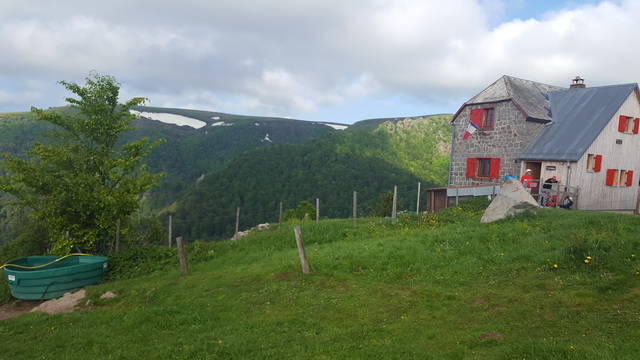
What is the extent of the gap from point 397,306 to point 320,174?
86938 mm

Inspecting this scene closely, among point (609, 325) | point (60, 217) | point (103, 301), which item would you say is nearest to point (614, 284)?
point (609, 325)

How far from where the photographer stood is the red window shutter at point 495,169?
28875 mm

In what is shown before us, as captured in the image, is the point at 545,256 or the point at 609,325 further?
the point at 545,256

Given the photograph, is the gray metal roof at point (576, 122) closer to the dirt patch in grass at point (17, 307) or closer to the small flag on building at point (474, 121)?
the small flag on building at point (474, 121)

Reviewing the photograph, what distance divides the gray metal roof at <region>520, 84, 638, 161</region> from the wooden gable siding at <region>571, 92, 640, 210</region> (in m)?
0.55

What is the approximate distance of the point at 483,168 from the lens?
30.2 meters

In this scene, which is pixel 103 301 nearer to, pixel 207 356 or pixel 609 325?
pixel 207 356

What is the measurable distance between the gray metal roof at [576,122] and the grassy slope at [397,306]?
39.5 ft

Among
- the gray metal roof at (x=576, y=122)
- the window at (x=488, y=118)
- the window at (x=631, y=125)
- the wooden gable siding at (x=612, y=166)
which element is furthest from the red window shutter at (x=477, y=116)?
the window at (x=631, y=125)

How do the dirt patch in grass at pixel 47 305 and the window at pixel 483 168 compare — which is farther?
the window at pixel 483 168

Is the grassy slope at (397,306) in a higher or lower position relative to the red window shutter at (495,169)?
lower

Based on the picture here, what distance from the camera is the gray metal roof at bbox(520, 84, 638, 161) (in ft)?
84.1

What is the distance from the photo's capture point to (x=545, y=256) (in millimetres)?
11445

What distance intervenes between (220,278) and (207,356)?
681 cm
